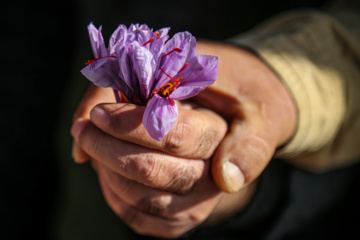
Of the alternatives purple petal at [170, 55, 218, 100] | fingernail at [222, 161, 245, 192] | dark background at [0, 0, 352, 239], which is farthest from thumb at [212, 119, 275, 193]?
dark background at [0, 0, 352, 239]

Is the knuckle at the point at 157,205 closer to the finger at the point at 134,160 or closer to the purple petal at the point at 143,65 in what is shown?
the finger at the point at 134,160

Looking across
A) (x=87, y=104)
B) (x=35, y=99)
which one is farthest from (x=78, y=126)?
(x=35, y=99)

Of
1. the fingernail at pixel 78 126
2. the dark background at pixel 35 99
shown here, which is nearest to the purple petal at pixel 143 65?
the fingernail at pixel 78 126

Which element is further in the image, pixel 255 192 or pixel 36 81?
pixel 36 81

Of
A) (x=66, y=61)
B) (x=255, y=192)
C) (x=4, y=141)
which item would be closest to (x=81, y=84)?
(x=66, y=61)

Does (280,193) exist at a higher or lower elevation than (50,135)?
higher

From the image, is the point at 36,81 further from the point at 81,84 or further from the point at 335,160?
the point at 335,160

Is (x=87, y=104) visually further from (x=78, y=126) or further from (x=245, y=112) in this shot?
(x=245, y=112)
